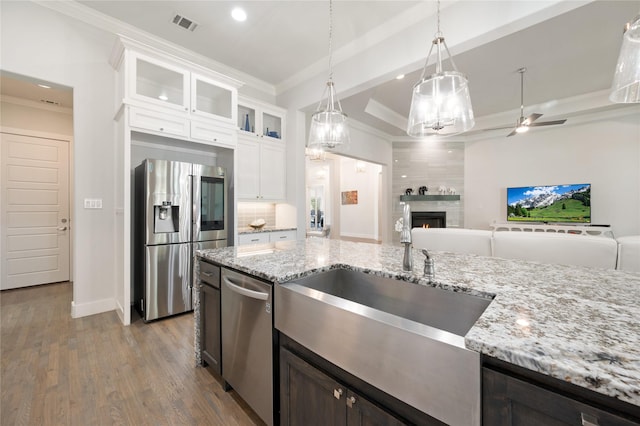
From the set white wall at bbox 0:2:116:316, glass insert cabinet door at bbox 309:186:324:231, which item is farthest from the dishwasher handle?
glass insert cabinet door at bbox 309:186:324:231

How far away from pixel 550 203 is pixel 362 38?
540cm

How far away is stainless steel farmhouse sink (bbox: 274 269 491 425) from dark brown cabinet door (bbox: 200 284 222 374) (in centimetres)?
72

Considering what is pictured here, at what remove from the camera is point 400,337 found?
2.55 ft

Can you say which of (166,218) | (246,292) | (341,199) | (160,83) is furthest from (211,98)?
(341,199)

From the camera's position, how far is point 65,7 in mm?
2762

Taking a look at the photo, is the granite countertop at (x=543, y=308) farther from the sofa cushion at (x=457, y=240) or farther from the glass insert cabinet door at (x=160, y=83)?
the glass insert cabinet door at (x=160, y=83)

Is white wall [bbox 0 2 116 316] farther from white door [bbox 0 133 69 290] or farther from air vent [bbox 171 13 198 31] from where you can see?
white door [bbox 0 133 69 290]

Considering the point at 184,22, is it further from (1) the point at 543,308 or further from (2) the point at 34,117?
(1) the point at 543,308

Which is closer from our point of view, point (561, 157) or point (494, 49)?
point (494, 49)

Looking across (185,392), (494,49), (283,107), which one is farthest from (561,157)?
(185,392)

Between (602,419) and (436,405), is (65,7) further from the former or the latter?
(602,419)

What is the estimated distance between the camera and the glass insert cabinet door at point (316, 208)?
34.3 feet

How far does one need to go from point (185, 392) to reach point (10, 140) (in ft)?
15.5

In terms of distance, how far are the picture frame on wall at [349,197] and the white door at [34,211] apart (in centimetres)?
752
